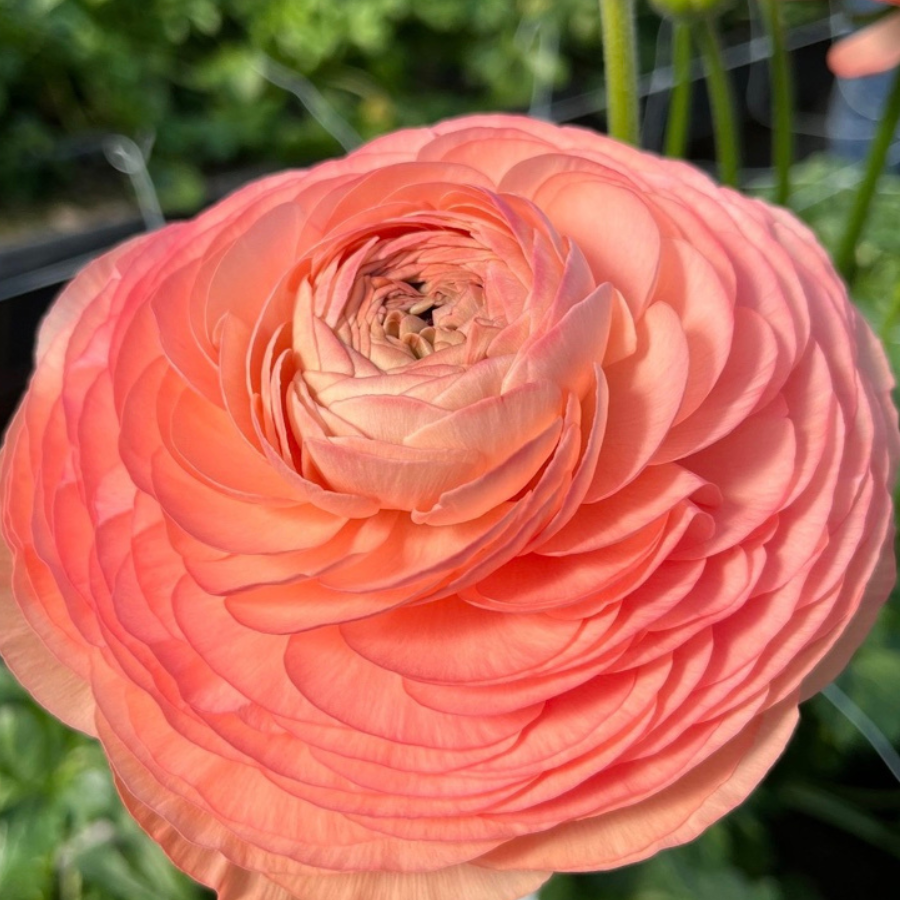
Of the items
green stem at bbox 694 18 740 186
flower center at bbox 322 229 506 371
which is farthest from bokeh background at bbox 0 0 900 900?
flower center at bbox 322 229 506 371

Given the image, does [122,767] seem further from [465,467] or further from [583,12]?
[583,12]

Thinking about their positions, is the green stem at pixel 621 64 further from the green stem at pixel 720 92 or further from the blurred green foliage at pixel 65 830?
the blurred green foliage at pixel 65 830

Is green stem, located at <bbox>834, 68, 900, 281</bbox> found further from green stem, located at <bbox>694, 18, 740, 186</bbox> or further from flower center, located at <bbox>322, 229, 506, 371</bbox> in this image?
flower center, located at <bbox>322, 229, 506, 371</bbox>

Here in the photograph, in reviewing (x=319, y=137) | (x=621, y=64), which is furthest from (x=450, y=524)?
(x=319, y=137)

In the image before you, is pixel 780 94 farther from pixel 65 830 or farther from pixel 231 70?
pixel 231 70

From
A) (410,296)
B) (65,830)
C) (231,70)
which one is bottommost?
(65,830)

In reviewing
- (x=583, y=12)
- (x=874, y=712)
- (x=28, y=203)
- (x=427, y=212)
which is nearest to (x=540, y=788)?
(x=427, y=212)
